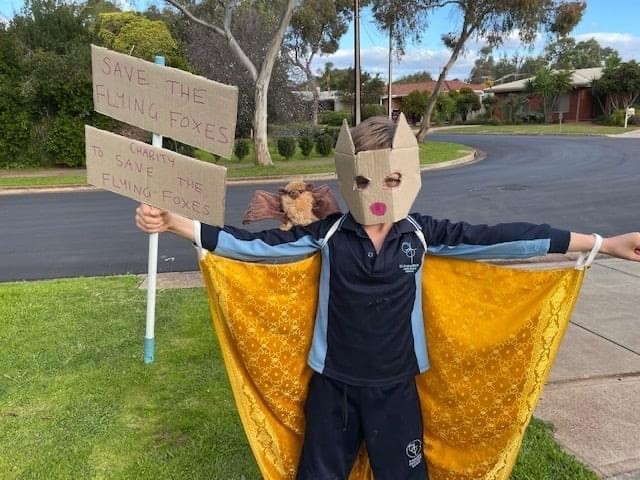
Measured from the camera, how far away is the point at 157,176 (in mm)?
2422

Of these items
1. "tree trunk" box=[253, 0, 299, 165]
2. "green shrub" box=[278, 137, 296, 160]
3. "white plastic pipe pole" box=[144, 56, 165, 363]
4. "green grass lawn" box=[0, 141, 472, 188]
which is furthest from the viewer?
"green shrub" box=[278, 137, 296, 160]

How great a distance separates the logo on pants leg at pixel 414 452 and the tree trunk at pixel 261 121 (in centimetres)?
1689

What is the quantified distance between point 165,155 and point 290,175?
1524 cm

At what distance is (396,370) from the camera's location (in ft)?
7.44

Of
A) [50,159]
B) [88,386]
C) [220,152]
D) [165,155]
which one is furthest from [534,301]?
[50,159]

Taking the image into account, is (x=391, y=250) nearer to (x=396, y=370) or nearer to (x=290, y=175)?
(x=396, y=370)

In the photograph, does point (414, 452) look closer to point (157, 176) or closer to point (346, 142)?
point (346, 142)

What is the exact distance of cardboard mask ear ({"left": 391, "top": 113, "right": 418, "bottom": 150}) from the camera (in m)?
2.09

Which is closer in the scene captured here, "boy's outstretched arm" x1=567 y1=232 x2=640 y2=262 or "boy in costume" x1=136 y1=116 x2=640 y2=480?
"boy in costume" x1=136 y1=116 x2=640 y2=480

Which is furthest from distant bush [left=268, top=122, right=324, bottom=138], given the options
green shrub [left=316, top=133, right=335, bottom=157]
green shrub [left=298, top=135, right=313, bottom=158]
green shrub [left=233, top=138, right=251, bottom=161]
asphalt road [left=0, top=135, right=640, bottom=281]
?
asphalt road [left=0, top=135, right=640, bottom=281]

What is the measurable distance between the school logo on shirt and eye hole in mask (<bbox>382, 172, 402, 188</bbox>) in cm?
23

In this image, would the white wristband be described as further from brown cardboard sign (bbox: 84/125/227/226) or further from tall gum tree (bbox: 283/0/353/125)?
tall gum tree (bbox: 283/0/353/125)

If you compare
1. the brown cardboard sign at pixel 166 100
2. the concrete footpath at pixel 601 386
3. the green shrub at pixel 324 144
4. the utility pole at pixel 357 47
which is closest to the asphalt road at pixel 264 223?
the concrete footpath at pixel 601 386

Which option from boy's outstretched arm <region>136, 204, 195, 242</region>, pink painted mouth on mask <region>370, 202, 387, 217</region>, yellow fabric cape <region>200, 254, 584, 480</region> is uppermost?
pink painted mouth on mask <region>370, 202, 387, 217</region>
